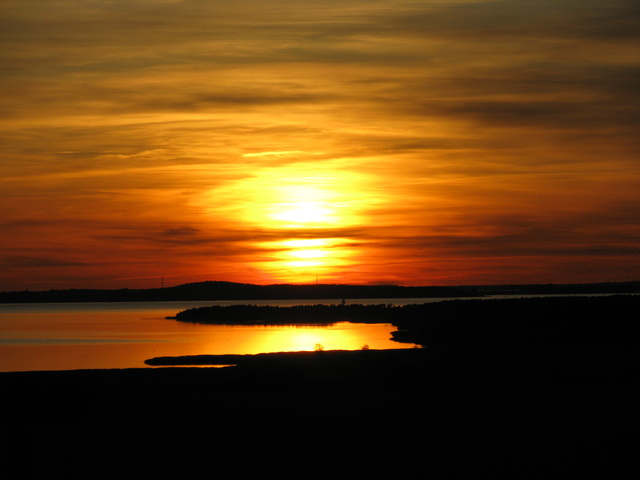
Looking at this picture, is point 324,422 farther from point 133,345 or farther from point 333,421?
point 133,345

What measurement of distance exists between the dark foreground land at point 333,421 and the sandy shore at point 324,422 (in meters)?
0.05

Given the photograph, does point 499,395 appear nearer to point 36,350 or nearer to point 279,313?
point 36,350

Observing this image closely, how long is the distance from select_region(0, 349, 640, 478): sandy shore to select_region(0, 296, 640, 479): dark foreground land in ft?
0.15

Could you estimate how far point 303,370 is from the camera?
29.6 m

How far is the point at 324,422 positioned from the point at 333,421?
0.79 feet

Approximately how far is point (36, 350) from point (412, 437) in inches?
1846

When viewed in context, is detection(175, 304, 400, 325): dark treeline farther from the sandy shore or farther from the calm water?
the sandy shore

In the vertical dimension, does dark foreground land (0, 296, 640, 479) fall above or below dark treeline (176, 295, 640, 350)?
below

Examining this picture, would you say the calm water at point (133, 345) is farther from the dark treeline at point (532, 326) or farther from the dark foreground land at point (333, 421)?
the dark foreground land at point (333, 421)

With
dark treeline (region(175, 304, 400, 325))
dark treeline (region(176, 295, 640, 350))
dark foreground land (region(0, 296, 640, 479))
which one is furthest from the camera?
dark treeline (region(175, 304, 400, 325))

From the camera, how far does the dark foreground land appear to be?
14.7 m

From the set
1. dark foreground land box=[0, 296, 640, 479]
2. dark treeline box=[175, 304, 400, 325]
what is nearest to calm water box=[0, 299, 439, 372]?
dark foreground land box=[0, 296, 640, 479]

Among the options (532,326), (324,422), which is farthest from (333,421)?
(532,326)

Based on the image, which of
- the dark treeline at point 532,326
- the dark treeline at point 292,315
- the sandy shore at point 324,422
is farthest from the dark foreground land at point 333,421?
the dark treeline at point 292,315
